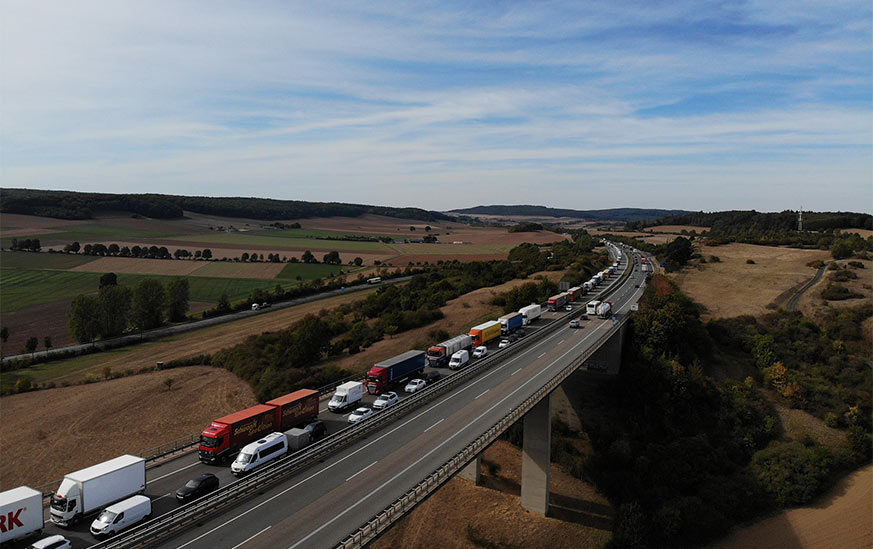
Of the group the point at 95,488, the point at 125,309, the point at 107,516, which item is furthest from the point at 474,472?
the point at 125,309

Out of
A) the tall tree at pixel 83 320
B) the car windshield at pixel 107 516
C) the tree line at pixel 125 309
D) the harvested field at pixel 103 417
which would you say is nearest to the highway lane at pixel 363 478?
the car windshield at pixel 107 516

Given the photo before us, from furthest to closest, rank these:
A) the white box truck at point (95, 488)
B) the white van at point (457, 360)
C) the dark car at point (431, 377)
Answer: the white van at point (457, 360) → the dark car at point (431, 377) → the white box truck at point (95, 488)

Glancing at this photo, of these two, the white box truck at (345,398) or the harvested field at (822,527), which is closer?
the white box truck at (345,398)

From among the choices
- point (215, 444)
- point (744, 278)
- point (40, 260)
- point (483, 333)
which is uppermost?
point (744, 278)

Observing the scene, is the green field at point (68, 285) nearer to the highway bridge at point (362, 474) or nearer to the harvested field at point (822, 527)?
the highway bridge at point (362, 474)

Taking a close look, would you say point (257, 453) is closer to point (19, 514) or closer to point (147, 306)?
point (19, 514)

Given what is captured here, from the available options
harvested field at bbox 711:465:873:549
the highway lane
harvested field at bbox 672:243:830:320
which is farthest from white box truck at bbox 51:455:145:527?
harvested field at bbox 672:243:830:320

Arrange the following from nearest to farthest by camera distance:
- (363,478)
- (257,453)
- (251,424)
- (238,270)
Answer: (363,478) < (257,453) < (251,424) < (238,270)
